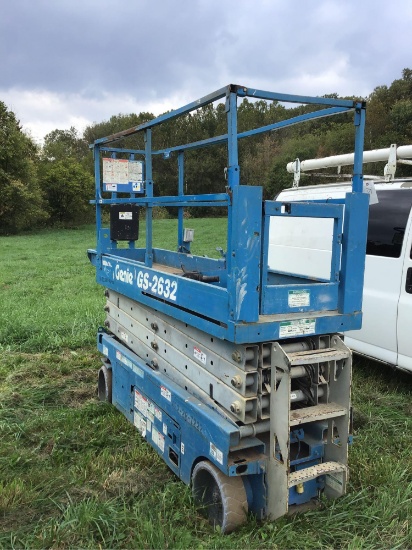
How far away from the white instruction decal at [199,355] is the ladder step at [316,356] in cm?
64

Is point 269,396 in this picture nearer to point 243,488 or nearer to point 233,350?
point 233,350

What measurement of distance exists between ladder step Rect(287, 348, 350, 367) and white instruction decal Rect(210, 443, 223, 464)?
0.69 metres

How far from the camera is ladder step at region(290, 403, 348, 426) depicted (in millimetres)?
2766

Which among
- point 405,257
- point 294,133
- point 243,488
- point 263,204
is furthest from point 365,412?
point 294,133

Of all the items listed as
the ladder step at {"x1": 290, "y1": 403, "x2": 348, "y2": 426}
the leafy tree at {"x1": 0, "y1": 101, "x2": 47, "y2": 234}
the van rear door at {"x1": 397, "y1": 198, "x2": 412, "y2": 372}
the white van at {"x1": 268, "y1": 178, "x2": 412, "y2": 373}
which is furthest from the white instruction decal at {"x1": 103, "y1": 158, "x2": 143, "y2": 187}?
the leafy tree at {"x1": 0, "y1": 101, "x2": 47, "y2": 234}

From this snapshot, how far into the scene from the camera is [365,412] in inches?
179

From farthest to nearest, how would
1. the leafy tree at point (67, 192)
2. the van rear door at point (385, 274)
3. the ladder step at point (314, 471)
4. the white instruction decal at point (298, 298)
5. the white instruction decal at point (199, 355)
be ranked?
the leafy tree at point (67, 192) < the van rear door at point (385, 274) < the white instruction decal at point (199, 355) < the white instruction decal at point (298, 298) < the ladder step at point (314, 471)

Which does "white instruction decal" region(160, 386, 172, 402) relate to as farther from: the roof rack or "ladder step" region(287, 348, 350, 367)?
the roof rack

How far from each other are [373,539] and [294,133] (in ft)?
125

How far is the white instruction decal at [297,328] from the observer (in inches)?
111

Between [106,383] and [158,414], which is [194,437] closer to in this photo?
[158,414]

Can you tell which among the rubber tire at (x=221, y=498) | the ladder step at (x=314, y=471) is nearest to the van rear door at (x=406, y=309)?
the ladder step at (x=314, y=471)

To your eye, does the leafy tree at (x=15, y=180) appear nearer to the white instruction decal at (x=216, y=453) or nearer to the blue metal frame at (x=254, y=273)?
the blue metal frame at (x=254, y=273)

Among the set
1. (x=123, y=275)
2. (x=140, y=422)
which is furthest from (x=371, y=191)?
(x=140, y=422)
